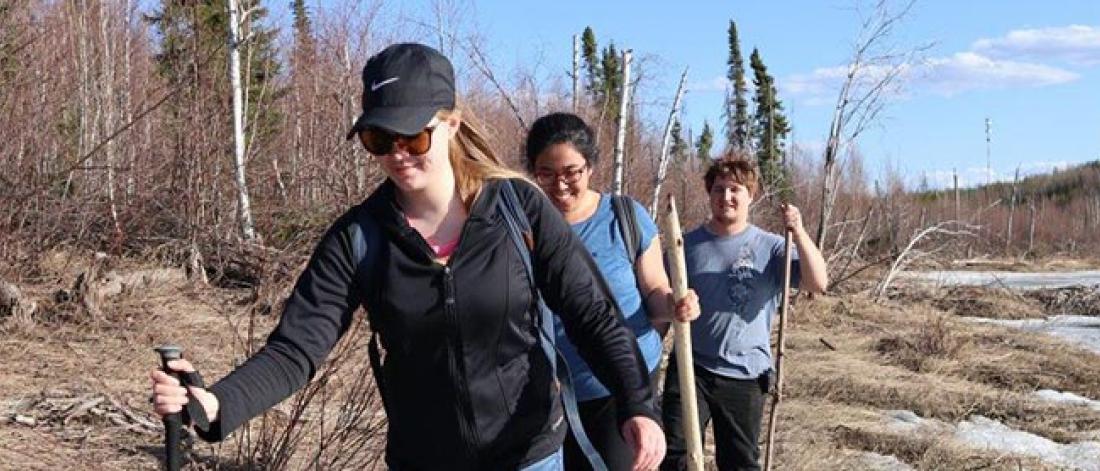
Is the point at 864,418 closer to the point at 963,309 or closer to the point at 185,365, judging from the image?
the point at 185,365

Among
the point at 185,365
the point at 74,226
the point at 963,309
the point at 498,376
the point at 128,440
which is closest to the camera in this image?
the point at 185,365

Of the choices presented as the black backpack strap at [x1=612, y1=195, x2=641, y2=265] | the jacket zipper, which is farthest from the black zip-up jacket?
the black backpack strap at [x1=612, y1=195, x2=641, y2=265]

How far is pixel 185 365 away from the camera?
182cm

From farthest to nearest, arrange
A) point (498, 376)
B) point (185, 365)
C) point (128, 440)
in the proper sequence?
point (128, 440) < point (498, 376) < point (185, 365)

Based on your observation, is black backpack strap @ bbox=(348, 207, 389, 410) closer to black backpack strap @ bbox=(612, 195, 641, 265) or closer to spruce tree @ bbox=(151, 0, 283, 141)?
black backpack strap @ bbox=(612, 195, 641, 265)

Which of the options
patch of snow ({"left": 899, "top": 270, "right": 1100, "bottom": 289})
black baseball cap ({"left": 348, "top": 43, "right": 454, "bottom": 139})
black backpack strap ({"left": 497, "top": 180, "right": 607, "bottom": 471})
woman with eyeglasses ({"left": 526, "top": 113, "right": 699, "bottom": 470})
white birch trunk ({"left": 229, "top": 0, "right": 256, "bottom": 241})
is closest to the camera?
black baseball cap ({"left": 348, "top": 43, "right": 454, "bottom": 139})

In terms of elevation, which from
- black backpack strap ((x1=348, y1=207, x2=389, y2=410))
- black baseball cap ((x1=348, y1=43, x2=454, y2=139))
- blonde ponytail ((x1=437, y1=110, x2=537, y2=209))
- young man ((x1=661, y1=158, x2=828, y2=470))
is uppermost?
black baseball cap ((x1=348, y1=43, x2=454, y2=139))

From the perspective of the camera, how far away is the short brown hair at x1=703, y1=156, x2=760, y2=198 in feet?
14.1

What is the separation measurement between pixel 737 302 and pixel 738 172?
54 cm

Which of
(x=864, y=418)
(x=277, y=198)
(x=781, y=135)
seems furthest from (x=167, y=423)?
(x=781, y=135)

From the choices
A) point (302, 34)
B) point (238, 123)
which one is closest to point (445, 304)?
point (238, 123)

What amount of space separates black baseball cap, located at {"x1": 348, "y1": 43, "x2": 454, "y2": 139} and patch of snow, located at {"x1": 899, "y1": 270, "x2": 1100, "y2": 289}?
18.6 meters

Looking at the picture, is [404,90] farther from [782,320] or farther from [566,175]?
[782,320]

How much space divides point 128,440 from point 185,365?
408 cm
